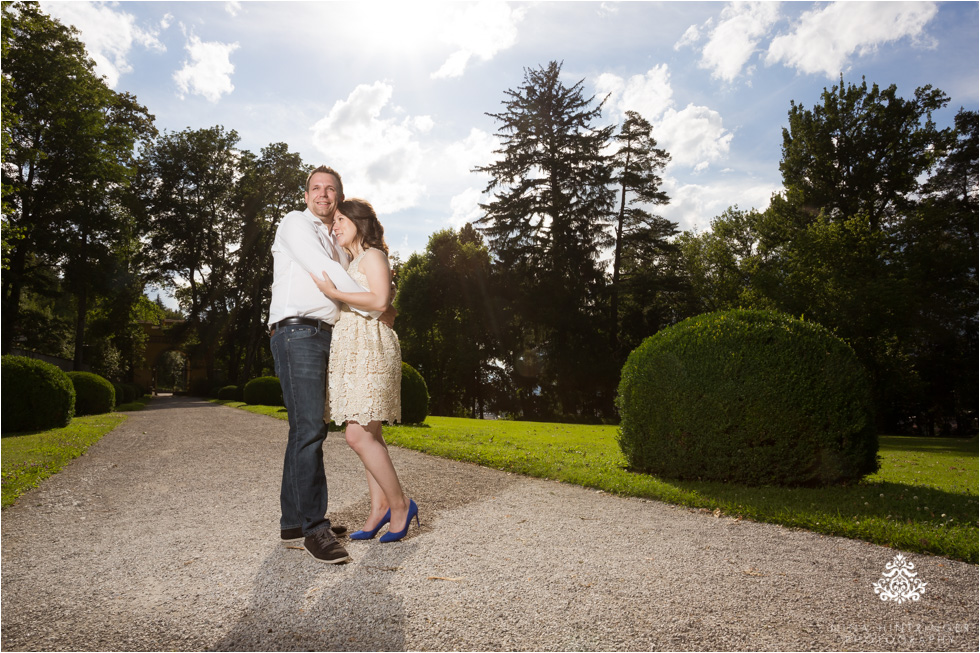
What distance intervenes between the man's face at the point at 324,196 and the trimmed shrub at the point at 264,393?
21332 mm

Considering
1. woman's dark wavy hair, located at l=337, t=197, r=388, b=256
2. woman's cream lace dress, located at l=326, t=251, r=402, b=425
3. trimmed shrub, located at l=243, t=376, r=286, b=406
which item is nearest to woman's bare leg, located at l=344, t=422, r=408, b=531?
woman's cream lace dress, located at l=326, t=251, r=402, b=425

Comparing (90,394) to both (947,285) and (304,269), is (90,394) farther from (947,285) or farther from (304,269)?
(947,285)

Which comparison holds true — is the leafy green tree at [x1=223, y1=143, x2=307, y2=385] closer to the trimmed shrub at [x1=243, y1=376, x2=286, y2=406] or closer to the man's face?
the trimmed shrub at [x1=243, y1=376, x2=286, y2=406]

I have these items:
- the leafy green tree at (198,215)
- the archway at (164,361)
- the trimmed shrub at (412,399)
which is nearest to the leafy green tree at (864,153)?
the trimmed shrub at (412,399)

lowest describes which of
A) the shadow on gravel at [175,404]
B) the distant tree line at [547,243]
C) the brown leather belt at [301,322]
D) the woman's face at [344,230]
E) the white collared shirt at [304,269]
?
the shadow on gravel at [175,404]

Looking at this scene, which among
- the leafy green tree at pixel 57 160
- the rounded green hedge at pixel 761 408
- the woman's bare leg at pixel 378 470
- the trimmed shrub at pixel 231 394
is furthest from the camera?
A: the trimmed shrub at pixel 231 394

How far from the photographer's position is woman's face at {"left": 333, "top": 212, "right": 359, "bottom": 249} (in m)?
3.46

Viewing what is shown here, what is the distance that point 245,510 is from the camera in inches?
182

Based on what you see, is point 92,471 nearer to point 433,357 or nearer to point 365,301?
point 365,301

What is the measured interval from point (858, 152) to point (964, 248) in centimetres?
616

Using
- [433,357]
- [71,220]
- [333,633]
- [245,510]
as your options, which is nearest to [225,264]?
[71,220]

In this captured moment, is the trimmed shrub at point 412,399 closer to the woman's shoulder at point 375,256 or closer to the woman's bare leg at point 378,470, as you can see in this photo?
the woman's bare leg at point 378,470

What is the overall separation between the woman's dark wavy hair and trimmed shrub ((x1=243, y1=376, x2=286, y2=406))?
2138 cm

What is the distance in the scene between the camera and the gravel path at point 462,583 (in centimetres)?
250
